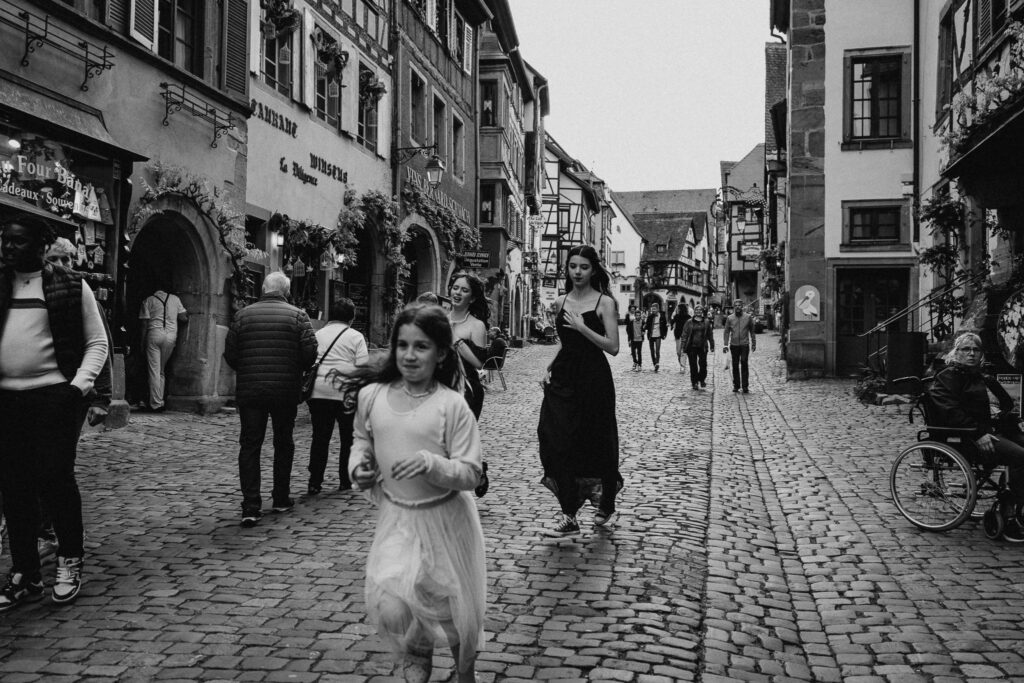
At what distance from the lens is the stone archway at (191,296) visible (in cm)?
1343

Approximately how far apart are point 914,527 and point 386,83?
16634 millimetres

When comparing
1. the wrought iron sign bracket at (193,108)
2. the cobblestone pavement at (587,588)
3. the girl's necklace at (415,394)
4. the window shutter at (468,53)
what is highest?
the window shutter at (468,53)

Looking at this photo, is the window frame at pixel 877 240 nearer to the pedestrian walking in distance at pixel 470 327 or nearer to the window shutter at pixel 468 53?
the window shutter at pixel 468 53

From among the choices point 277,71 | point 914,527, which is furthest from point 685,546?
point 277,71

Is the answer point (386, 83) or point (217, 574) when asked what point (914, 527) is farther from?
point (386, 83)

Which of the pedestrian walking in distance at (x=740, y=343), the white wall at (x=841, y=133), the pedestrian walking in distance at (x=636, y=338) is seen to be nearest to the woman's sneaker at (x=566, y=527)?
the pedestrian walking in distance at (x=740, y=343)

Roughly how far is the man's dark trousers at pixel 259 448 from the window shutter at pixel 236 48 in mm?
8508

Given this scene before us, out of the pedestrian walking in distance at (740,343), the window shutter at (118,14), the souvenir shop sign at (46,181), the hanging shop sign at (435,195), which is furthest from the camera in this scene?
the hanging shop sign at (435,195)

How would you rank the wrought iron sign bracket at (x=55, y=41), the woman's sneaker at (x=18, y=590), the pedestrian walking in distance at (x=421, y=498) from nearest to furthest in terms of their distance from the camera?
the pedestrian walking in distance at (x=421, y=498)
the woman's sneaker at (x=18, y=590)
the wrought iron sign bracket at (x=55, y=41)

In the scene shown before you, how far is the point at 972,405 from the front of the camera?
21.2 feet

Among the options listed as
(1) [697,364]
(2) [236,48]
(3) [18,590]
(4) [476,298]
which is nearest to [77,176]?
(2) [236,48]

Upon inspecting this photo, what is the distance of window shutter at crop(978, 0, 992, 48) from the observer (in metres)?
13.4

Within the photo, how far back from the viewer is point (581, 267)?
20.3ft

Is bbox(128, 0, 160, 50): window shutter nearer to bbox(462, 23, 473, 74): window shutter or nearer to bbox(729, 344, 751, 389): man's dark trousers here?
bbox(729, 344, 751, 389): man's dark trousers
